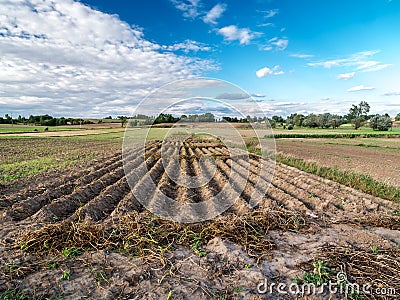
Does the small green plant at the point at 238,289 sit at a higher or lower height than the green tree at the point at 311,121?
lower

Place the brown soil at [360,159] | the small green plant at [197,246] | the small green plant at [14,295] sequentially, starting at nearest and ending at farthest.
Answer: the small green plant at [14,295] → the small green plant at [197,246] → the brown soil at [360,159]

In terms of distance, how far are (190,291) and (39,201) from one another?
594cm

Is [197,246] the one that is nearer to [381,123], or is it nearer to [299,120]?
[381,123]

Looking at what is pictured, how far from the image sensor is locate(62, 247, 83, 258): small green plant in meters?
4.50

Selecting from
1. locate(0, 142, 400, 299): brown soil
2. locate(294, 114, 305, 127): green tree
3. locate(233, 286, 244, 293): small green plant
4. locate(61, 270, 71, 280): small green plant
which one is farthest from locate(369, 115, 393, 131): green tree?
locate(61, 270, 71, 280): small green plant

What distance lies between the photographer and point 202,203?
8109 mm

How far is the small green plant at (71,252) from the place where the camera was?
4.50 meters

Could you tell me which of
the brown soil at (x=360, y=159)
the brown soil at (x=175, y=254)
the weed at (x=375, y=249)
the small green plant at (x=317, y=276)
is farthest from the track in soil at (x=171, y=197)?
the brown soil at (x=360, y=159)

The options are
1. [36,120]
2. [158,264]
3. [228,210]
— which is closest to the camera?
[158,264]

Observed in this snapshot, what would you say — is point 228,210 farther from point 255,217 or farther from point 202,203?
point 255,217

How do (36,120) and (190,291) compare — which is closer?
(190,291)

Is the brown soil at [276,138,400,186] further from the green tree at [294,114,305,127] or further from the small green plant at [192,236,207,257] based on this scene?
the green tree at [294,114,305,127]

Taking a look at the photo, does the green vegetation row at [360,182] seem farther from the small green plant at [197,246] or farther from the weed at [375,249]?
the small green plant at [197,246]

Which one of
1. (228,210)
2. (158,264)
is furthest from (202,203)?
(158,264)
